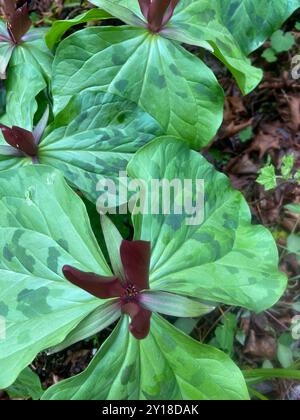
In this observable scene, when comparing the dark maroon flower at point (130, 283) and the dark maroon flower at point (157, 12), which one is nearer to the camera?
the dark maroon flower at point (130, 283)

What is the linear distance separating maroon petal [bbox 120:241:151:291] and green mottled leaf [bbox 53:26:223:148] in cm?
44

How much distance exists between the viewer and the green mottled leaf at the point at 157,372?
39.1 inches

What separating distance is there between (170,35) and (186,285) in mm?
604

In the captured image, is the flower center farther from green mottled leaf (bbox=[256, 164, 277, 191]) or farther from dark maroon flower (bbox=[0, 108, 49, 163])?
green mottled leaf (bbox=[256, 164, 277, 191])

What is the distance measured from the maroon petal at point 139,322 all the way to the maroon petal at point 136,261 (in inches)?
1.8

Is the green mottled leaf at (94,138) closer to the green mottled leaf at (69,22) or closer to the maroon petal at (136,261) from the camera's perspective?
the green mottled leaf at (69,22)

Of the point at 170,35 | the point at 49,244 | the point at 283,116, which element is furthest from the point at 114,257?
the point at 283,116

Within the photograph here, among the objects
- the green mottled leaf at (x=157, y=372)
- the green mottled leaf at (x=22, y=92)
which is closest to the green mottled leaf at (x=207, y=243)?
the green mottled leaf at (x=157, y=372)

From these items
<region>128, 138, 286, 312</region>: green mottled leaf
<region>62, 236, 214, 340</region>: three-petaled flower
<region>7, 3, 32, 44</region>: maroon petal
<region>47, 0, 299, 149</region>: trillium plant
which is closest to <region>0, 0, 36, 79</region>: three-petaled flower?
<region>7, 3, 32, 44</region>: maroon petal

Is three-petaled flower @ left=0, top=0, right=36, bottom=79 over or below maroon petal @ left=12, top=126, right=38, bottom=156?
over

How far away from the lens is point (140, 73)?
1229 millimetres

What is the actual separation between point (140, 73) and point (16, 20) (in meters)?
0.37

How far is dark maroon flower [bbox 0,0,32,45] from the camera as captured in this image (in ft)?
4.25

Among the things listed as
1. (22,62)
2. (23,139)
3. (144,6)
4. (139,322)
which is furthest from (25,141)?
(139,322)
